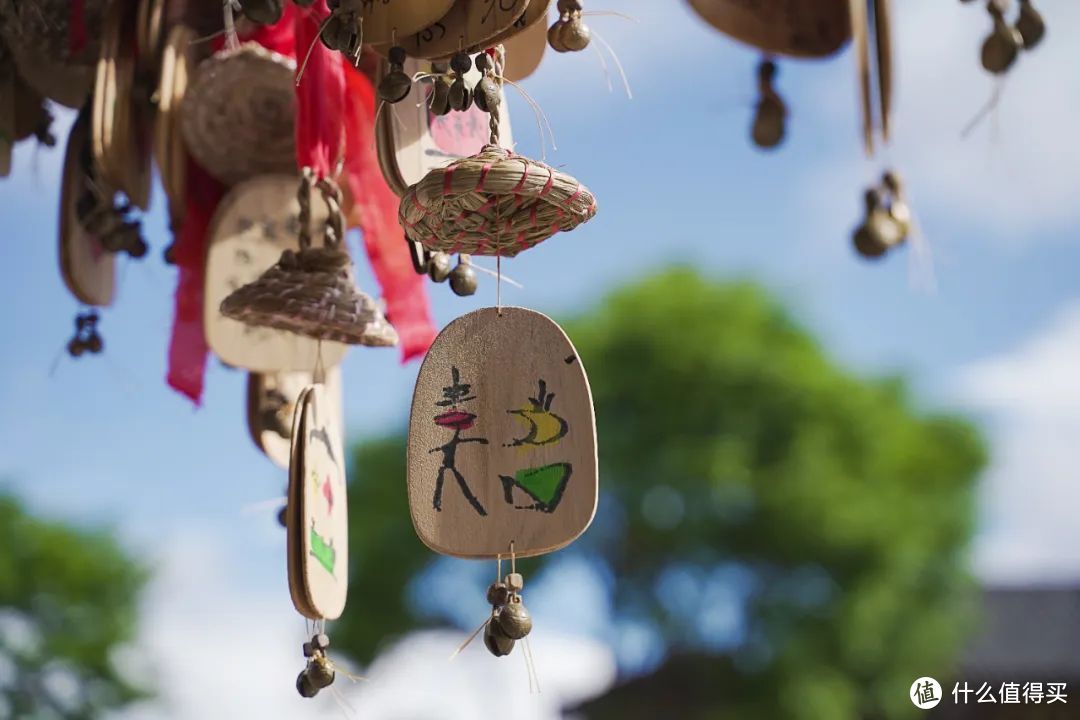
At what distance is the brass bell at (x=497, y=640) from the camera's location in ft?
2.53

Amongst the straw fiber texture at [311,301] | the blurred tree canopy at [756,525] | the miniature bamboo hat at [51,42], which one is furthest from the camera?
the blurred tree canopy at [756,525]

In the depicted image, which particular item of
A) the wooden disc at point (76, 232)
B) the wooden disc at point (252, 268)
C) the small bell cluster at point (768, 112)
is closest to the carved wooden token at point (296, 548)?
the wooden disc at point (252, 268)

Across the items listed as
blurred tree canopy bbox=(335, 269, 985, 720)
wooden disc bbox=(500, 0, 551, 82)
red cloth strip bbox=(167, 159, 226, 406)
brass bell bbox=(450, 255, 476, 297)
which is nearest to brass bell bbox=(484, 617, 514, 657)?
brass bell bbox=(450, 255, 476, 297)

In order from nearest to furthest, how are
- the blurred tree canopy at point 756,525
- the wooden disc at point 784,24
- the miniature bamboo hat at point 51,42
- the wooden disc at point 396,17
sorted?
the wooden disc at point 396,17, the wooden disc at point 784,24, the miniature bamboo hat at point 51,42, the blurred tree canopy at point 756,525

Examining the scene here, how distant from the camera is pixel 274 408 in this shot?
1289mm

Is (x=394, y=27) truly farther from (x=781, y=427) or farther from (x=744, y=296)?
(x=744, y=296)

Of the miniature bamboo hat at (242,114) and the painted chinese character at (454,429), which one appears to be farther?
the miniature bamboo hat at (242,114)

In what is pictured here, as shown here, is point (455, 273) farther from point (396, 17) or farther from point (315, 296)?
point (396, 17)

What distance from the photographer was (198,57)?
4.18ft

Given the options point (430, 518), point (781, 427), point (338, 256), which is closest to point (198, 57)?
point (338, 256)

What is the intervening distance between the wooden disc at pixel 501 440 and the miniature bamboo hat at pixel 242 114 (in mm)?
479

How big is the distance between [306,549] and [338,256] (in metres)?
0.25

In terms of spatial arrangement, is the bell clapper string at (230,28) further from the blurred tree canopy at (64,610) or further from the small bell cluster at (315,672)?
the blurred tree canopy at (64,610)

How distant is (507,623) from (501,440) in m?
0.11
